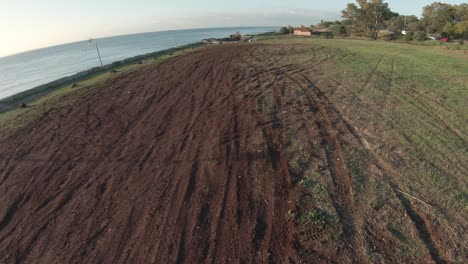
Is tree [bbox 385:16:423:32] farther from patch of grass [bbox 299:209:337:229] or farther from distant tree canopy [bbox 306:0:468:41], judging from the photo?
patch of grass [bbox 299:209:337:229]

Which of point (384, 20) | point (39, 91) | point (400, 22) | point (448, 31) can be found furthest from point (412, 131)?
point (400, 22)

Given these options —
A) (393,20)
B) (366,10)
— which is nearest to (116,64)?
(366,10)

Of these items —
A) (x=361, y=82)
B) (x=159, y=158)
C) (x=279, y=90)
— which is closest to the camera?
(x=159, y=158)

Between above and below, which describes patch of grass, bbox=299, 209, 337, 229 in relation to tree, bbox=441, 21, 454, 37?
above

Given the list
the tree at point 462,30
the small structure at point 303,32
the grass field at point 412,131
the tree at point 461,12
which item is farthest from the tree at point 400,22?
the grass field at point 412,131

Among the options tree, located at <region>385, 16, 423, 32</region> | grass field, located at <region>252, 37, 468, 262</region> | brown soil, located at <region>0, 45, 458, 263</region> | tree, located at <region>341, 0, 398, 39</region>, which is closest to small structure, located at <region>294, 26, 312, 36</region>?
tree, located at <region>341, 0, 398, 39</region>

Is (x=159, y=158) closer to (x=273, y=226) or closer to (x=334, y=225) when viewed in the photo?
(x=273, y=226)

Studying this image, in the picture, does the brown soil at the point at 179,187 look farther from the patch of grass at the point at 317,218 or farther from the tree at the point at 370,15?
the tree at the point at 370,15
